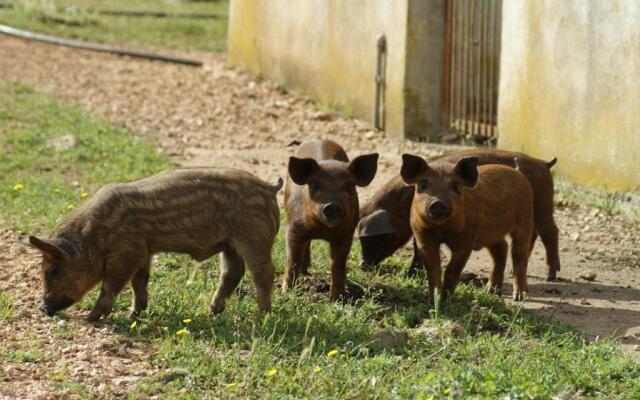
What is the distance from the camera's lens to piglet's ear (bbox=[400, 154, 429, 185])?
782 centimetres

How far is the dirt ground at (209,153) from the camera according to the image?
694 centimetres

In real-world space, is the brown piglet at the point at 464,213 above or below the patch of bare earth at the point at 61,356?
above

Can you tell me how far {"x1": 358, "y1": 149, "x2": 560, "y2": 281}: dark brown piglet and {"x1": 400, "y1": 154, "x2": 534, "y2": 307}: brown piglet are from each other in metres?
0.55

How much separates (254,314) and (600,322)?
7.20 ft

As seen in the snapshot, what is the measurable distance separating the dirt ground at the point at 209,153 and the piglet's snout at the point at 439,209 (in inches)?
36.2

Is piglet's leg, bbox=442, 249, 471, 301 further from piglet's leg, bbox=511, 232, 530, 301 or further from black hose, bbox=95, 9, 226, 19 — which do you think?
black hose, bbox=95, 9, 226, 19

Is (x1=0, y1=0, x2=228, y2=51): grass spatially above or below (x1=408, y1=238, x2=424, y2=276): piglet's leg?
above

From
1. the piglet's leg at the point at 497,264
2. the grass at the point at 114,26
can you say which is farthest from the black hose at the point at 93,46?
the piglet's leg at the point at 497,264

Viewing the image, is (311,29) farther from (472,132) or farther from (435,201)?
(435,201)

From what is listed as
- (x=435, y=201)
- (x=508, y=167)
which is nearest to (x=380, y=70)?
(x=508, y=167)

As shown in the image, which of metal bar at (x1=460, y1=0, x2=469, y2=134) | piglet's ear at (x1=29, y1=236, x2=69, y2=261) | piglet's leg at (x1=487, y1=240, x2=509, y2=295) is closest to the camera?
piglet's ear at (x1=29, y1=236, x2=69, y2=261)

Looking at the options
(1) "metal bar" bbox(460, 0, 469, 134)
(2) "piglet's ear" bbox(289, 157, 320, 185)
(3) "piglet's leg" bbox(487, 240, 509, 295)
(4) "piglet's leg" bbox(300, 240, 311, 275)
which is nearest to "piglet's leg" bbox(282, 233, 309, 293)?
(4) "piglet's leg" bbox(300, 240, 311, 275)

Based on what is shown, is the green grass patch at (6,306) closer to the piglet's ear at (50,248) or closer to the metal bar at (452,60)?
the piglet's ear at (50,248)

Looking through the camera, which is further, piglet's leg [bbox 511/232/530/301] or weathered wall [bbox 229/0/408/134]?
weathered wall [bbox 229/0/408/134]
